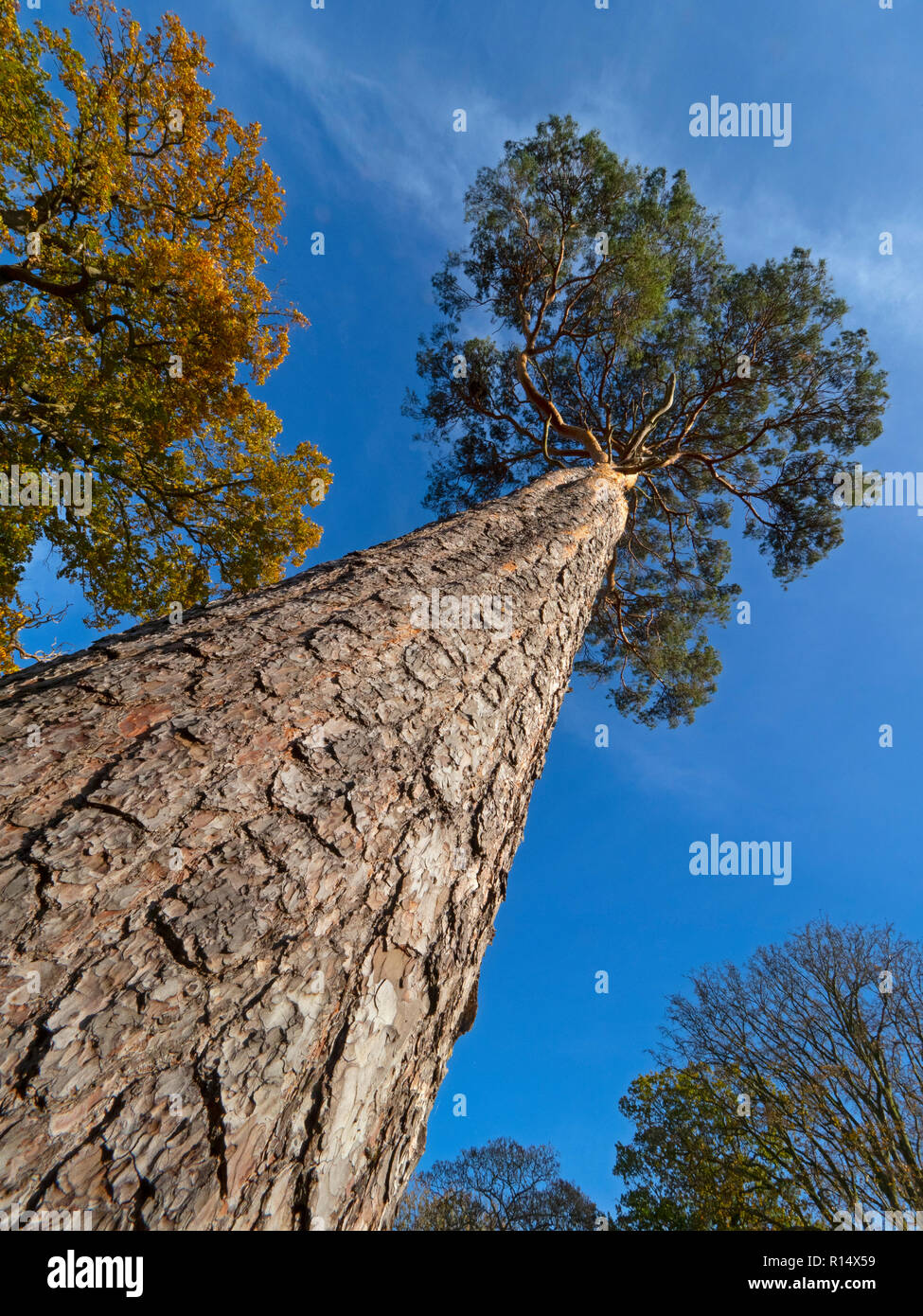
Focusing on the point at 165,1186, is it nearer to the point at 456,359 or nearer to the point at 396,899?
the point at 396,899

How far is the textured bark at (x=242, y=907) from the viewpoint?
2.61 feet

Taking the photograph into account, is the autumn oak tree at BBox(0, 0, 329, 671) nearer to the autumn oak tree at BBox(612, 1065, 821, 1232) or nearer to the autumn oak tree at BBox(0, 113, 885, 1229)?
the autumn oak tree at BBox(0, 113, 885, 1229)

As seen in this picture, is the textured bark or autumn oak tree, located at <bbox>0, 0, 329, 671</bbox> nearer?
the textured bark

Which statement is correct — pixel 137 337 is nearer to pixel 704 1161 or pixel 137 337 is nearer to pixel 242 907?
pixel 242 907

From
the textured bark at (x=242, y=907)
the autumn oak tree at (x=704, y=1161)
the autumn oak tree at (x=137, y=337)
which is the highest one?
the autumn oak tree at (x=137, y=337)

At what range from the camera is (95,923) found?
91cm

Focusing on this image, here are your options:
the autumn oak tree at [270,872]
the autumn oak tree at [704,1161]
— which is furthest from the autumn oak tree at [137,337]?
the autumn oak tree at [704,1161]

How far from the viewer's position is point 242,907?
3.44 feet

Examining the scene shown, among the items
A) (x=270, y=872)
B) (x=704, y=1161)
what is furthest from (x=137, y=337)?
(x=704, y=1161)

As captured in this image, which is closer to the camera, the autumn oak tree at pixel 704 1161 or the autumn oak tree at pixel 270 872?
the autumn oak tree at pixel 270 872

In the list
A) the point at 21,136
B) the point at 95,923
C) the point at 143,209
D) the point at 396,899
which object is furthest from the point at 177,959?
the point at 143,209

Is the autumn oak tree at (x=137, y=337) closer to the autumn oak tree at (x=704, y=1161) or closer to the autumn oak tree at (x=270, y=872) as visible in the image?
the autumn oak tree at (x=270, y=872)

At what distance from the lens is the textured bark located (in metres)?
0.80

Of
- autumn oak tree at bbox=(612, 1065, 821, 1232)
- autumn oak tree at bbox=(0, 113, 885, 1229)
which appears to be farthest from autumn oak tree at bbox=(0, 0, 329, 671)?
autumn oak tree at bbox=(612, 1065, 821, 1232)
